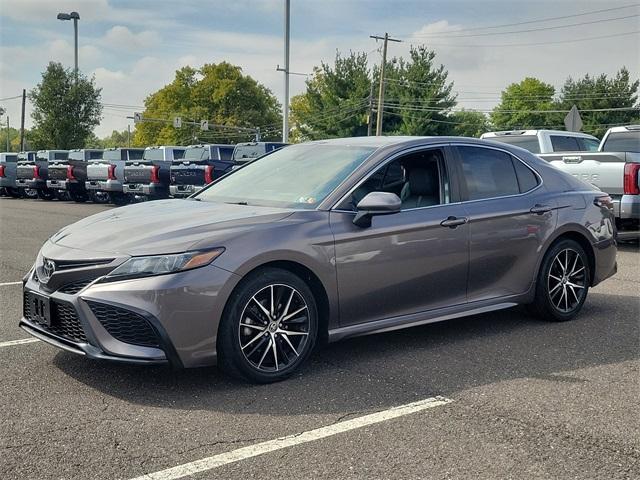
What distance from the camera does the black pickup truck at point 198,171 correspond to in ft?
61.5

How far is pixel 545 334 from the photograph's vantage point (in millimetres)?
5801

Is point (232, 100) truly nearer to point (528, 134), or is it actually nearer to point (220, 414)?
point (528, 134)

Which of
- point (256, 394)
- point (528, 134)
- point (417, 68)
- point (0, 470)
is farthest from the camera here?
point (417, 68)

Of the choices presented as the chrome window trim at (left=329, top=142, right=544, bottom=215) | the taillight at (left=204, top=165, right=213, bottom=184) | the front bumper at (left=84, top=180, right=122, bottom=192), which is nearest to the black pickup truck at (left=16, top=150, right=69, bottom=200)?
the front bumper at (left=84, top=180, right=122, bottom=192)

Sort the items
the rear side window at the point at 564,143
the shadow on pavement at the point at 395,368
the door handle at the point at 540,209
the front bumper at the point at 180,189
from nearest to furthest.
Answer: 1. the shadow on pavement at the point at 395,368
2. the door handle at the point at 540,209
3. the rear side window at the point at 564,143
4. the front bumper at the point at 180,189

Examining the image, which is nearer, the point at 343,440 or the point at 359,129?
the point at 343,440

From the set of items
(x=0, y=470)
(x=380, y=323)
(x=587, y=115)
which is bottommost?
(x=0, y=470)

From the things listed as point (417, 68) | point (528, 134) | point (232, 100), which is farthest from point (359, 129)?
point (528, 134)

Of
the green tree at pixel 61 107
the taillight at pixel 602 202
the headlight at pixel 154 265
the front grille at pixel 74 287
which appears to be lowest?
the front grille at pixel 74 287

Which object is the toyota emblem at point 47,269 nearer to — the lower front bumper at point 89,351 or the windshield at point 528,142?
the lower front bumper at point 89,351

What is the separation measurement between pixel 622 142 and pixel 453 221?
9337 mm

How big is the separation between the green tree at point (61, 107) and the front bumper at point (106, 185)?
23141 millimetres

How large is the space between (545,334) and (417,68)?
51.1 m

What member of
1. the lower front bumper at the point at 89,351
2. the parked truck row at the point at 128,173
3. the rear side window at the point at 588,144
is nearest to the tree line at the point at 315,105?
the parked truck row at the point at 128,173
